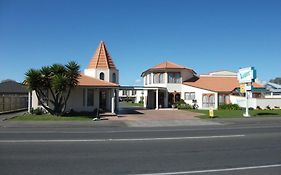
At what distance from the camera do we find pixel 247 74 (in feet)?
105

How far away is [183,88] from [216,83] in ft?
18.3

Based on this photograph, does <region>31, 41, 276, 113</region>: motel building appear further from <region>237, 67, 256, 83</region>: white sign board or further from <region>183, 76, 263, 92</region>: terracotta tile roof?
<region>237, 67, 256, 83</region>: white sign board

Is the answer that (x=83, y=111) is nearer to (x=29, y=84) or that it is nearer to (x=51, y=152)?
(x=29, y=84)

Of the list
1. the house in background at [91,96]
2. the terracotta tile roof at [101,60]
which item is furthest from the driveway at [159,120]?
the terracotta tile roof at [101,60]

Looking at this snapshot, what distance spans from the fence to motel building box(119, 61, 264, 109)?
41.6 ft

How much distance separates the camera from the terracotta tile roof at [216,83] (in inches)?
1818

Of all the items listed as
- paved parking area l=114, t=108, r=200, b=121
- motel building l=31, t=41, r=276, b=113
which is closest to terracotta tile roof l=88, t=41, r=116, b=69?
motel building l=31, t=41, r=276, b=113

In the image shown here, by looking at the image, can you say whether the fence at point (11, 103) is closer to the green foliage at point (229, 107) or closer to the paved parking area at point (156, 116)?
the paved parking area at point (156, 116)

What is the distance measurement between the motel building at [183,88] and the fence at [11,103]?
12.7 metres

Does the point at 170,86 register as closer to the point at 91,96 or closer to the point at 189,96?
the point at 189,96

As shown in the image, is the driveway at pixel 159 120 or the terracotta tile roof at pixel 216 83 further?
the terracotta tile roof at pixel 216 83

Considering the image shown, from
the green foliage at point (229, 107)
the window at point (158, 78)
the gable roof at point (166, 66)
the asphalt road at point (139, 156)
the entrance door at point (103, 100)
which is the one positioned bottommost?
the asphalt road at point (139, 156)

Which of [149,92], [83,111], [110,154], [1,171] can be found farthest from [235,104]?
[1,171]

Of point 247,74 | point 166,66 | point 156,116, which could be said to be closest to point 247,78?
point 247,74
